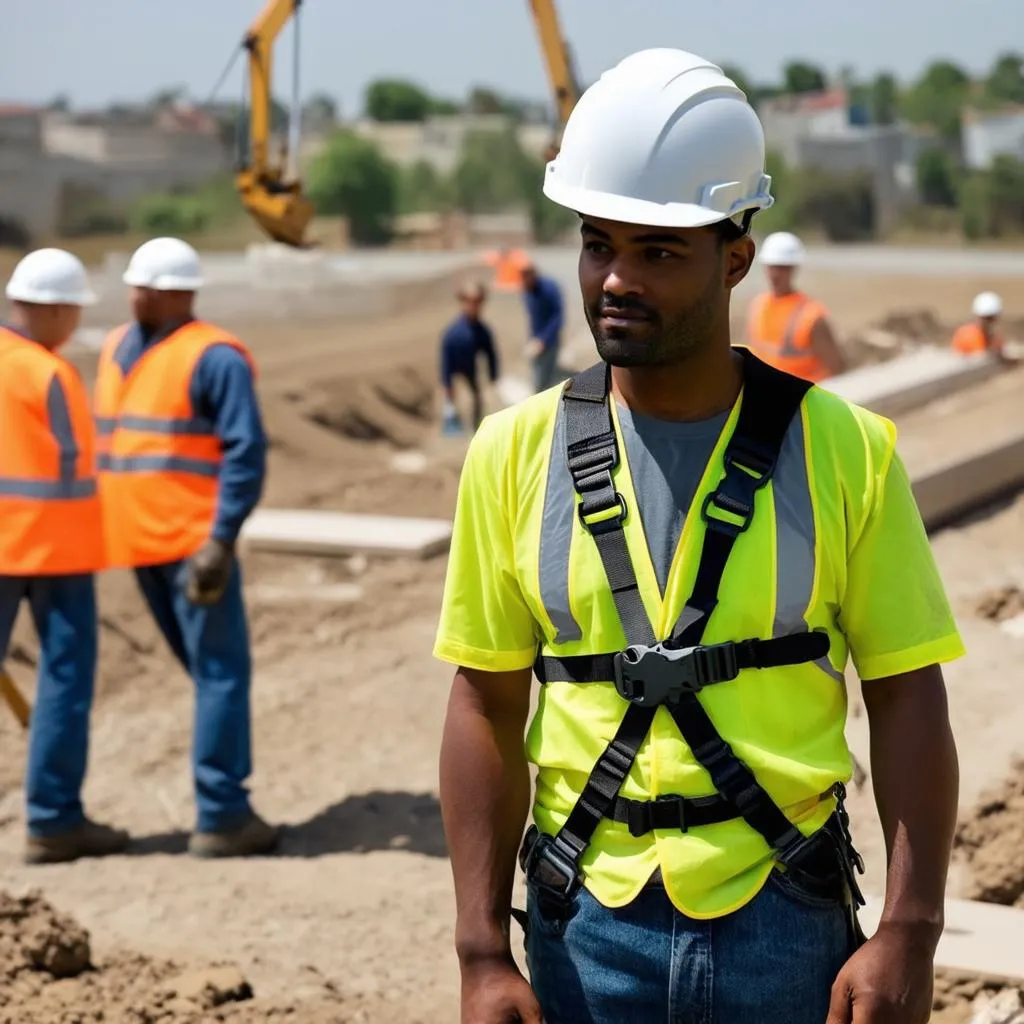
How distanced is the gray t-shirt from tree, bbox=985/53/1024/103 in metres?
109

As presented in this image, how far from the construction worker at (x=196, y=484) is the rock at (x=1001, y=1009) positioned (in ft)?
9.84

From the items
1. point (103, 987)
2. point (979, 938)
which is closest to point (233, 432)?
point (103, 987)

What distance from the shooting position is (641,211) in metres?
2.39

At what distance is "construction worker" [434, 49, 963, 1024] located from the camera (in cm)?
235

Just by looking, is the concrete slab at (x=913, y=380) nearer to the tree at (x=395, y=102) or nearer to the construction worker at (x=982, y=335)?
the construction worker at (x=982, y=335)

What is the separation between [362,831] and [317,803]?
18.6 inches

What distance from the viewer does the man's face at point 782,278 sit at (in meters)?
9.71

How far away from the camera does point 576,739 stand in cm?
242

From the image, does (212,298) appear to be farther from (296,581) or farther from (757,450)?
(757,450)

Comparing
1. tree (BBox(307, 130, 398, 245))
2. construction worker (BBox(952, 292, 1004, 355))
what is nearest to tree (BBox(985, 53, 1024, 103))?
tree (BBox(307, 130, 398, 245))

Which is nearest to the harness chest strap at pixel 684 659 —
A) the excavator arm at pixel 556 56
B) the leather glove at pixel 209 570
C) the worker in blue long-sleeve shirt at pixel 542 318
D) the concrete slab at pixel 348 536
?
the leather glove at pixel 209 570

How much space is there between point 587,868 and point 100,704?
662cm

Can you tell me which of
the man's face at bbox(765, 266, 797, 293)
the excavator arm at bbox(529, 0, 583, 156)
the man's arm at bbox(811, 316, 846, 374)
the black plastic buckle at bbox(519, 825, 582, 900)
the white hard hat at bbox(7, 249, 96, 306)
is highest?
the excavator arm at bbox(529, 0, 583, 156)

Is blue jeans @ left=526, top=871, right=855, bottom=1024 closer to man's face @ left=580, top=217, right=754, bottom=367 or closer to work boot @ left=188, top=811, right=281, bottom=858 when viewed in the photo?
man's face @ left=580, top=217, right=754, bottom=367
